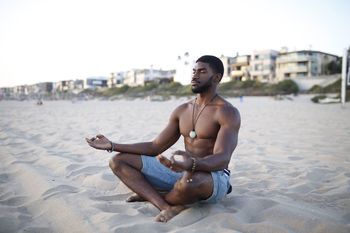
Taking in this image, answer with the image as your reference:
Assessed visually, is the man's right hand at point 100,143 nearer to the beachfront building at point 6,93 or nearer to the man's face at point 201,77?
the man's face at point 201,77

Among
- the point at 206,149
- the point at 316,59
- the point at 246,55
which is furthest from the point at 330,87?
the point at 206,149

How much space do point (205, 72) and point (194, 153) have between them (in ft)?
2.33

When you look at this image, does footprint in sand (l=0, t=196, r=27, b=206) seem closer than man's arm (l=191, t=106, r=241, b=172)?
No

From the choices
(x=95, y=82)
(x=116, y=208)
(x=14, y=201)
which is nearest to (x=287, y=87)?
(x=116, y=208)

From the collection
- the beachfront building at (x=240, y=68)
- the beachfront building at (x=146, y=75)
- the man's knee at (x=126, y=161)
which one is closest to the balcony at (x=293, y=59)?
the beachfront building at (x=240, y=68)

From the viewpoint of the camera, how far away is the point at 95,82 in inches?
3920

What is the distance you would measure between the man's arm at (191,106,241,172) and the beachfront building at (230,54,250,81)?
5334cm

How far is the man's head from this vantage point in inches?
104

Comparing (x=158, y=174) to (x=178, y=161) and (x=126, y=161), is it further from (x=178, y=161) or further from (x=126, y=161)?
(x=178, y=161)

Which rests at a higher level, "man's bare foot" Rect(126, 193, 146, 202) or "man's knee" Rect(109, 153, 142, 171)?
"man's knee" Rect(109, 153, 142, 171)

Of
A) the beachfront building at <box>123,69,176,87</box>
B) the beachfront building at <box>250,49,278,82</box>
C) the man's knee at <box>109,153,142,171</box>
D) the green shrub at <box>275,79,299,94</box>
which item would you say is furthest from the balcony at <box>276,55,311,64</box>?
the man's knee at <box>109,153,142,171</box>

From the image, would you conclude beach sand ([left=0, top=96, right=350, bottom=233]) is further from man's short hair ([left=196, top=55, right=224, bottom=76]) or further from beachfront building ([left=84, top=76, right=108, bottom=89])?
beachfront building ([left=84, top=76, right=108, bottom=89])

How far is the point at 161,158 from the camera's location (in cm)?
201

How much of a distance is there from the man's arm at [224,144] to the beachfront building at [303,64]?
48.0 meters
